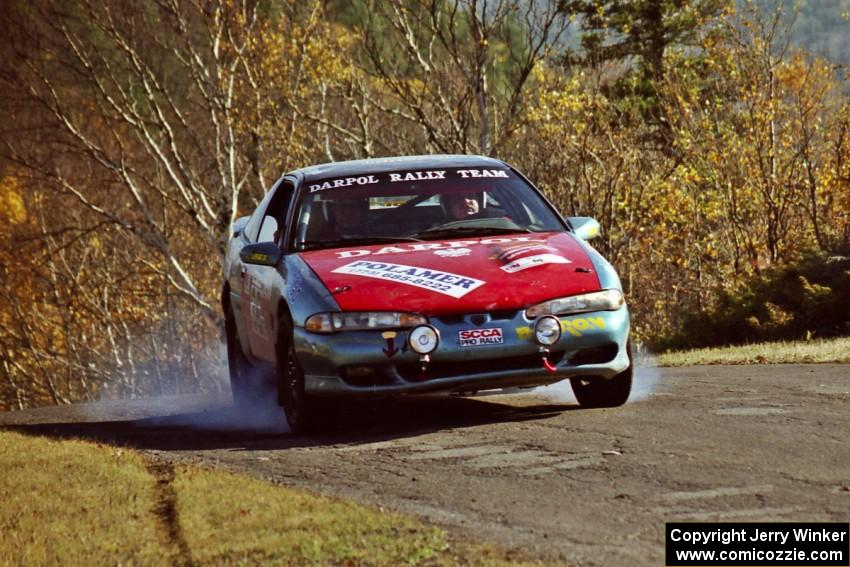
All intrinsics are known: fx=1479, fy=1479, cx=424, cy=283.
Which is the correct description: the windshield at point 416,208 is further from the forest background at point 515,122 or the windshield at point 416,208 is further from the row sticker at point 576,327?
the forest background at point 515,122

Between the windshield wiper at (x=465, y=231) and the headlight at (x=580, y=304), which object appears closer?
the headlight at (x=580, y=304)

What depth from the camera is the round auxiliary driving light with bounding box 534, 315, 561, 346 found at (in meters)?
8.24

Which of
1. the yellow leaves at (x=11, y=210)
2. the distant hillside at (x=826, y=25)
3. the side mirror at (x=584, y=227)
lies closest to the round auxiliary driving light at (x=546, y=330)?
the side mirror at (x=584, y=227)

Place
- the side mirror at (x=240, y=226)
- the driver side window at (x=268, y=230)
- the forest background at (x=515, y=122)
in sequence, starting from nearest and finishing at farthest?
the driver side window at (x=268, y=230) → the side mirror at (x=240, y=226) → the forest background at (x=515, y=122)

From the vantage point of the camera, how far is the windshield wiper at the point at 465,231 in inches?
366

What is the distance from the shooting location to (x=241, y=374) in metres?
11.5

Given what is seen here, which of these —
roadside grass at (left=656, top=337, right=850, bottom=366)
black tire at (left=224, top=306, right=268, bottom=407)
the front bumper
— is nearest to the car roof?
black tire at (left=224, top=306, right=268, bottom=407)

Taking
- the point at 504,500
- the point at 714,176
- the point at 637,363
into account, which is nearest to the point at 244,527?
the point at 504,500

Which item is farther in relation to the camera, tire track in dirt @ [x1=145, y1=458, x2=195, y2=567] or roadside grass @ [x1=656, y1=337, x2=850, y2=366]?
roadside grass @ [x1=656, y1=337, x2=850, y2=366]

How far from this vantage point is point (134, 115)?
29766mm

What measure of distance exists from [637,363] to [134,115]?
1746 centimetres

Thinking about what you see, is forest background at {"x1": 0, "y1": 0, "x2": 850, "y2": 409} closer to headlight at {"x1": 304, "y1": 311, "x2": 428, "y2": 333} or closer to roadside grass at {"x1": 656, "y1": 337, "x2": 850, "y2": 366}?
roadside grass at {"x1": 656, "y1": 337, "x2": 850, "y2": 366}

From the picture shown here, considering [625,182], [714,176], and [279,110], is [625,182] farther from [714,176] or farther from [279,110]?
[279,110]

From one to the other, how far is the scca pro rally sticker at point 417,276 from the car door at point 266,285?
0.64 metres
